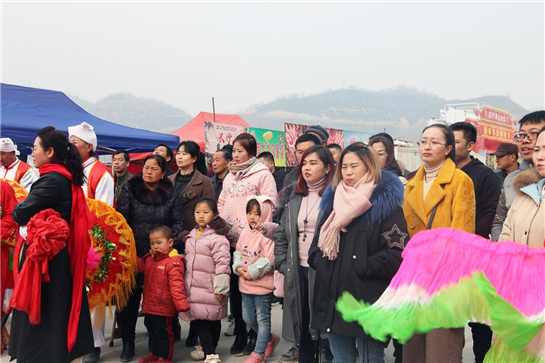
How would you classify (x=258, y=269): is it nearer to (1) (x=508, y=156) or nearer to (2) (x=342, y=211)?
(2) (x=342, y=211)

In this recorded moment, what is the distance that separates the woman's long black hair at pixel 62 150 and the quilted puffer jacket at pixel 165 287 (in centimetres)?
110

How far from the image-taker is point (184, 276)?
4492 millimetres

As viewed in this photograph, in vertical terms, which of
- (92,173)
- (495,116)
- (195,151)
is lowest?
(92,173)

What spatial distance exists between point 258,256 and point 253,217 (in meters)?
0.34

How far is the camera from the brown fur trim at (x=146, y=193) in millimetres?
4719

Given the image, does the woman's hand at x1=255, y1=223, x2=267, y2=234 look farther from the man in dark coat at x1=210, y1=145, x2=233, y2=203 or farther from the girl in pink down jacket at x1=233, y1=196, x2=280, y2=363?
the man in dark coat at x1=210, y1=145, x2=233, y2=203

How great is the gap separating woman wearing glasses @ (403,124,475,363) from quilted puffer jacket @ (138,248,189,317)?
2009mm

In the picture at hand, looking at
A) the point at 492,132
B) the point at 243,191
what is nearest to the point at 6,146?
the point at 243,191

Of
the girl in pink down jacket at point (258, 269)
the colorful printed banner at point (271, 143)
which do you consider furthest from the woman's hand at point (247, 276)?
the colorful printed banner at point (271, 143)

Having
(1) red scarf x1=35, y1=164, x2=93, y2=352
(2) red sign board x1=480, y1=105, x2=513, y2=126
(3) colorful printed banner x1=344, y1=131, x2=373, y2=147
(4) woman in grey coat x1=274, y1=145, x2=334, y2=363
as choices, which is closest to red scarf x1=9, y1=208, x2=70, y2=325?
(1) red scarf x1=35, y1=164, x2=93, y2=352

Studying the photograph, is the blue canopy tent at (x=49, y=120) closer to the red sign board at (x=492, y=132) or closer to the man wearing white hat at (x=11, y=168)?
the man wearing white hat at (x=11, y=168)

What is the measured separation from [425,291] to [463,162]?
167 centimetres

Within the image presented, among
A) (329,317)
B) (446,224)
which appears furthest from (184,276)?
(446,224)

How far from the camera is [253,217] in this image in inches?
174
